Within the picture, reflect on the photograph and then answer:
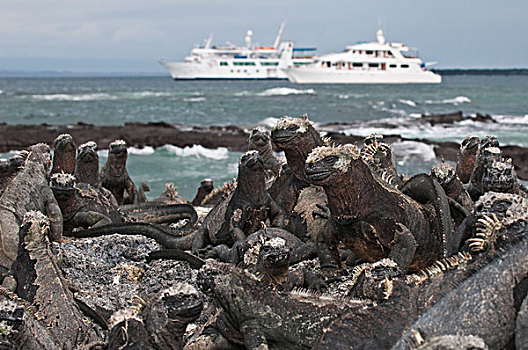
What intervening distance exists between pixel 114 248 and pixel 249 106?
4234 cm

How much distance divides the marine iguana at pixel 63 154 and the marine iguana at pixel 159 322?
429cm

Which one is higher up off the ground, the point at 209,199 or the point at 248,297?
the point at 248,297

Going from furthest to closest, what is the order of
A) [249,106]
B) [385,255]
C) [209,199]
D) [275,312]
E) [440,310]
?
1. [249,106]
2. [209,199]
3. [385,255]
4. [275,312]
5. [440,310]

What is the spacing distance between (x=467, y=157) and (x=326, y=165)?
3.24 meters

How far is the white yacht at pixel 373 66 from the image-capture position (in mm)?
80375

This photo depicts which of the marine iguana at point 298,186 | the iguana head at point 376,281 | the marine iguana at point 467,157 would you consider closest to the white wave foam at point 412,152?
the marine iguana at point 467,157

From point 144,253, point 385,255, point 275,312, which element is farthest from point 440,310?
point 144,253

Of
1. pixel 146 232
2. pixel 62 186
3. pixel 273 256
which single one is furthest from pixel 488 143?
pixel 62 186

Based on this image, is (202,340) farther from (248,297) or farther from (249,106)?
(249,106)

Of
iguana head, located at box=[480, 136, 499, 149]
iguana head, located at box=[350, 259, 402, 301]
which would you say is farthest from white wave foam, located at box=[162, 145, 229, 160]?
iguana head, located at box=[350, 259, 402, 301]

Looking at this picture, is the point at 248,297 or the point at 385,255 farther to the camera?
the point at 385,255

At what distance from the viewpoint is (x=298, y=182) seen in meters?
5.60

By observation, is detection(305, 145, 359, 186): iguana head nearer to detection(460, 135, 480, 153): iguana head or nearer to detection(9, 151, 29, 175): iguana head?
detection(460, 135, 480, 153): iguana head

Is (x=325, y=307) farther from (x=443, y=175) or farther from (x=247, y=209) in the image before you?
(x=247, y=209)
